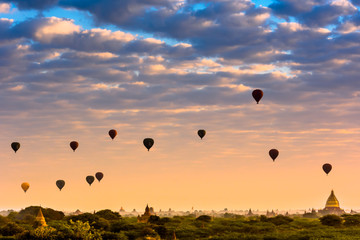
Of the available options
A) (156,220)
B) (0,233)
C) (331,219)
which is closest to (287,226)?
(331,219)

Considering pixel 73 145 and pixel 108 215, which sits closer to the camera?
pixel 73 145

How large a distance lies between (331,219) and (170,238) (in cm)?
5819

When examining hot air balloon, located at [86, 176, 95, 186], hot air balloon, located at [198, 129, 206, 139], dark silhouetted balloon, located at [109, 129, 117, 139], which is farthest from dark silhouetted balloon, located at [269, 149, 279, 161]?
hot air balloon, located at [86, 176, 95, 186]

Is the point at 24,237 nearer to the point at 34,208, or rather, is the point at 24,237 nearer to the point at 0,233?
the point at 0,233

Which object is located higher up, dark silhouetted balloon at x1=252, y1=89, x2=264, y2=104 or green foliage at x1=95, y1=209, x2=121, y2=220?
dark silhouetted balloon at x1=252, y1=89, x2=264, y2=104

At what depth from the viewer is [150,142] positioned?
5846 inches

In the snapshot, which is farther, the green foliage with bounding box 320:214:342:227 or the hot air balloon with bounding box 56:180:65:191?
the hot air balloon with bounding box 56:180:65:191

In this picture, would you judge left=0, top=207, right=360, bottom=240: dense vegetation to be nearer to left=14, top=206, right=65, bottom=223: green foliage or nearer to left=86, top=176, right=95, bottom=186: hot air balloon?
left=14, top=206, right=65, bottom=223: green foliage

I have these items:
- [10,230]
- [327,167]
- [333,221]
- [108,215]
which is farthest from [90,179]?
[333,221]

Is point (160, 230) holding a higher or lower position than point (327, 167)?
lower

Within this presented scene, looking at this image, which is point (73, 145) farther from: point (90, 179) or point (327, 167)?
point (327, 167)

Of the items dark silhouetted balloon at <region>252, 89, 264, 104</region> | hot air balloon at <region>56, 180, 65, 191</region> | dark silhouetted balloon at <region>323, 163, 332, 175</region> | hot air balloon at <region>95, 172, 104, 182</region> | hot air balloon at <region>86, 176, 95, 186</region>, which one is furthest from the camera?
hot air balloon at <region>56, 180, 65, 191</region>

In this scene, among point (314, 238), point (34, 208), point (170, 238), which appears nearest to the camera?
point (314, 238)

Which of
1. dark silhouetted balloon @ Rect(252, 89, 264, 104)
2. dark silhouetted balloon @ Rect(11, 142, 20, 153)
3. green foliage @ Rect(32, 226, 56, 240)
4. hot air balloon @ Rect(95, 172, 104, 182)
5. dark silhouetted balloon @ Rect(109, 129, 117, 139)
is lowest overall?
green foliage @ Rect(32, 226, 56, 240)
